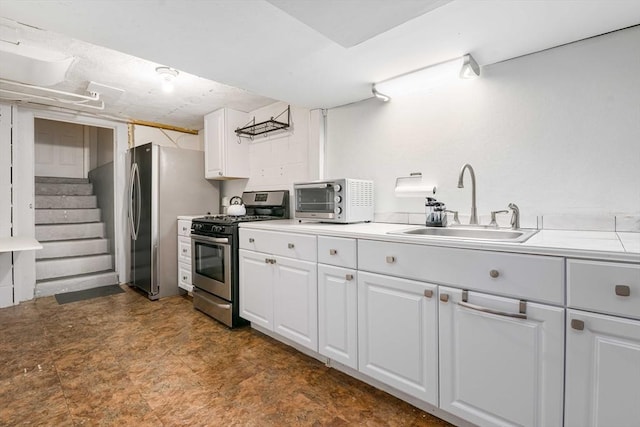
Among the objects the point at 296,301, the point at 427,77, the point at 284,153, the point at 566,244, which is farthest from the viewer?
the point at 284,153

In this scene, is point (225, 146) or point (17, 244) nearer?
point (17, 244)

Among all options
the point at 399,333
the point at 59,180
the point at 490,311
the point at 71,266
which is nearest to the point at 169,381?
the point at 399,333

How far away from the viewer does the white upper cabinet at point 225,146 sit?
11.7ft

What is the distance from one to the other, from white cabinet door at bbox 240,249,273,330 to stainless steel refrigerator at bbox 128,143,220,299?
58.8 inches

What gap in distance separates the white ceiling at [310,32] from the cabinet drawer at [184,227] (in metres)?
1.75

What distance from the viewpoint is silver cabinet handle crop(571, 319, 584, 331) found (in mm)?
1079

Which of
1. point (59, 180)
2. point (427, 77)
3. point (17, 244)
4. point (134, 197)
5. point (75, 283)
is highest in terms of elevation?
point (427, 77)

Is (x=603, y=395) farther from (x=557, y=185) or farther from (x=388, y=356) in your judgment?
(x=557, y=185)

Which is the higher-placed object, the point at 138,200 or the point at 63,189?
the point at 63,189

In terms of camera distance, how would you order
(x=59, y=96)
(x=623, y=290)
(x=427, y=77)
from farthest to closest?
(x=59, y=96) < (x=427, y=77) < (x=623, y=290)

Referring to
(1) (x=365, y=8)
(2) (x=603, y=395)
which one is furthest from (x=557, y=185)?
(1) (x=365, y=8)

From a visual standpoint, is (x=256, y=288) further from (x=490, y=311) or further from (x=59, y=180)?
(x=59, y=180)

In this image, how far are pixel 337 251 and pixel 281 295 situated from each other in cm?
64

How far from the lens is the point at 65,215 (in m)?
4.62
